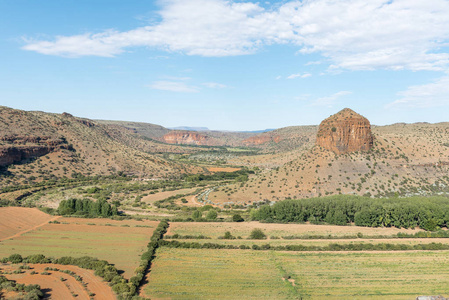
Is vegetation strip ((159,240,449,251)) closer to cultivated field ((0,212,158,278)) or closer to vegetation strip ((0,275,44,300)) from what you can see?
cultivated field ((0,212,158,278))

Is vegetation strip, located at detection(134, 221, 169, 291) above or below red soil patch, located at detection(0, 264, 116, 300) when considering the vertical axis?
above

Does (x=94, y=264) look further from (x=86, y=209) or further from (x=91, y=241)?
(x=86, y=209)

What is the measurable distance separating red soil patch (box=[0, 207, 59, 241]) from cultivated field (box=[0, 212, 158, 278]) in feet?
7.23

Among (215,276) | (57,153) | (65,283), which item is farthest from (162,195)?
(215,276)

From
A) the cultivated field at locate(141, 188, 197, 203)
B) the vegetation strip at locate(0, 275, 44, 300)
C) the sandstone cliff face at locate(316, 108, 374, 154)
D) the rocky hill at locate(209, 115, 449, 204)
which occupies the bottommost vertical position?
the cultivated field at locate(141, 188, 197, 203)

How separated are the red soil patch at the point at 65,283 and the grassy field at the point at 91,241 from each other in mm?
3665

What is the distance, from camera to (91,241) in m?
47.6

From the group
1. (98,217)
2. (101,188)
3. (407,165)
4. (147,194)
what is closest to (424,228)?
(407,165)

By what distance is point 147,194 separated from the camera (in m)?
89.0

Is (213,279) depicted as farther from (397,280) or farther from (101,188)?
(101,188)

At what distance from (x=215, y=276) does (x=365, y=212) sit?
34.3m

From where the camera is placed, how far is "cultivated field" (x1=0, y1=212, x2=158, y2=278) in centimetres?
4153

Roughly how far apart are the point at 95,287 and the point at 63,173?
3309 inches

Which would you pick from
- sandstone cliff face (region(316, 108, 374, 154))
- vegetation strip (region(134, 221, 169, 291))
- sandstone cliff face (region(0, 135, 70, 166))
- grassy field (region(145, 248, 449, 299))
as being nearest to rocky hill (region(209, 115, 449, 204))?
sandstone cliff face (region(316, 108, 374, 154))
